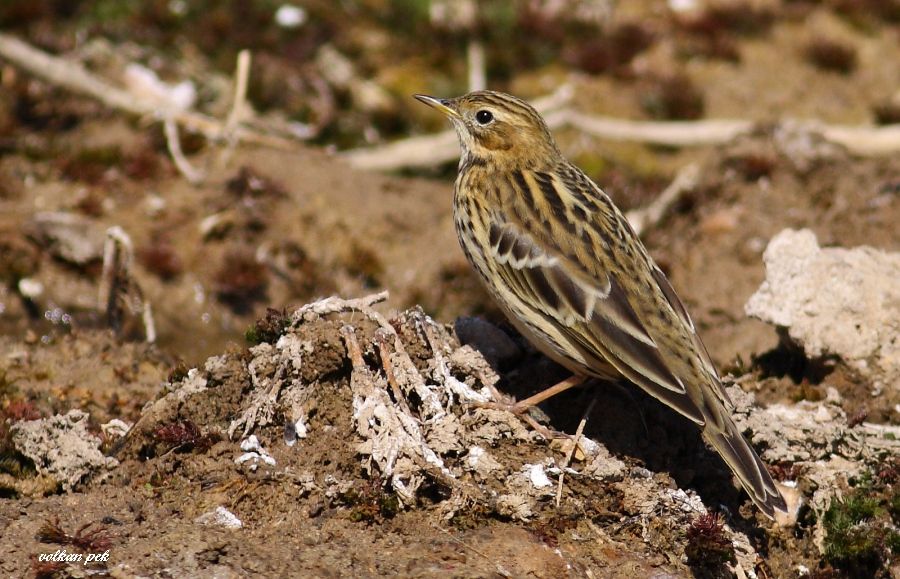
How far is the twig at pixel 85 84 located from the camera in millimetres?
14102

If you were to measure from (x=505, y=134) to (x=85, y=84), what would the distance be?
7.51m

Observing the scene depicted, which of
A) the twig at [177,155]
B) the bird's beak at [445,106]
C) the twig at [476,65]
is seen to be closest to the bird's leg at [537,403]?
the bird's beak at [445,106]

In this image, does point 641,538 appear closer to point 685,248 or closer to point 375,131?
point 685,248

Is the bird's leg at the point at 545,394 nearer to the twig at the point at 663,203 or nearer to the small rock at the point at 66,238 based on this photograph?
the twig at the point at 663,203

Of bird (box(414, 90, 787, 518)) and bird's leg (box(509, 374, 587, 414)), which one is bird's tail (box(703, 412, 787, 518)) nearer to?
bird (box(414, 90, 787, 518))

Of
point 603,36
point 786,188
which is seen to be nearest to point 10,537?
point 786,188

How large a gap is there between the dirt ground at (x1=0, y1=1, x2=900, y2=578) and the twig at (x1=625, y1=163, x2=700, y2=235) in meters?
0.16

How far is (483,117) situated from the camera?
9.13 m

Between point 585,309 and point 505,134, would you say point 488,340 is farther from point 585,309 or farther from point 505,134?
point 505,134

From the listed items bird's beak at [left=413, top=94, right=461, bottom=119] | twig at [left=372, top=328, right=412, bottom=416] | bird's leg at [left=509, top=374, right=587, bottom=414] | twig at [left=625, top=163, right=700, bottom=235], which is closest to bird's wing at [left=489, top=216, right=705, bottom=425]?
bird's leg at [left=509, top=374, right=587, bottom=414]

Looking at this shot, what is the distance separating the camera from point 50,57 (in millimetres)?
14680

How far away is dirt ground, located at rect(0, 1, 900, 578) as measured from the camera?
6676mm

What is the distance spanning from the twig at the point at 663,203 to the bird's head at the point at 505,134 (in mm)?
4054

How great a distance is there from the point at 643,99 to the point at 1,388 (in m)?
10.1
